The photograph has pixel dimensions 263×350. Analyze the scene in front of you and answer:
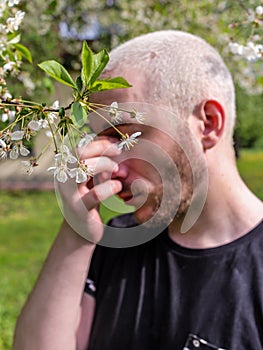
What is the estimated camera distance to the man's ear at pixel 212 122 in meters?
1.42

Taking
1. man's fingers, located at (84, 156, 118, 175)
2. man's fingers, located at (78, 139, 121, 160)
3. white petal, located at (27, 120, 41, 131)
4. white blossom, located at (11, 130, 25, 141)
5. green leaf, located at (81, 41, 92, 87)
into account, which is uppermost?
green leaf, located at (81, 41, 92, 87)

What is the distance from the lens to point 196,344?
4.38 ft

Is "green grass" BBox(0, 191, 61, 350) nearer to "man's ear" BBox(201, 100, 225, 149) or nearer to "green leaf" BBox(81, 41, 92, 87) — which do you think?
"man's ear" BBox(201, 100, 225, 149)

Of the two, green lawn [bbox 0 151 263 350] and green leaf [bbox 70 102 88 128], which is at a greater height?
green leaf [bbox 70 102 88 128]

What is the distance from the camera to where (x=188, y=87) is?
4.63 ft

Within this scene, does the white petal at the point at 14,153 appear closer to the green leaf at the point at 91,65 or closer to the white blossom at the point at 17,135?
the white blossom at the point at 17,135

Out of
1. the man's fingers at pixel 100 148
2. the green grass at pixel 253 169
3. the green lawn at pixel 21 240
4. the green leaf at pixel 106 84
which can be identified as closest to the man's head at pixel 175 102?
the man's fingers at pixel 100 148

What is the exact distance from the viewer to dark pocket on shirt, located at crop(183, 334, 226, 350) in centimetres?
133

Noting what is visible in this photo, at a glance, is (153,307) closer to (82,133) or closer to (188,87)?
(188,87)

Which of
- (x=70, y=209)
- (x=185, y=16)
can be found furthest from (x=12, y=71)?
(x=185, y=16)

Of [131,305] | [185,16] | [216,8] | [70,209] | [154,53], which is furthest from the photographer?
[185,16]

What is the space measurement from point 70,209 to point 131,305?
0.36m

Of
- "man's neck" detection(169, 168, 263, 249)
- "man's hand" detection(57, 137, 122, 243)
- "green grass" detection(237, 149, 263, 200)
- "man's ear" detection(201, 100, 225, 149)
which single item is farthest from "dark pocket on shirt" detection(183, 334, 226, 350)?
"green grass" detection(237, 149, 263, 200)

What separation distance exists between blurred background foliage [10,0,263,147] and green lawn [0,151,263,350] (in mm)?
680
